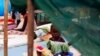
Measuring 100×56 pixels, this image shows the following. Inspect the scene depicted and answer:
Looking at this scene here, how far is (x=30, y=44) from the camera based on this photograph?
1.77 metres

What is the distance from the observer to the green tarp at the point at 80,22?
55.4 inches

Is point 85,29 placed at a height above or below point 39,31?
above

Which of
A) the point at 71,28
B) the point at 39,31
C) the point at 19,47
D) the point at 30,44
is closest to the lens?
the point at 71,28

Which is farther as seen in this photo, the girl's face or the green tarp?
the girl's face

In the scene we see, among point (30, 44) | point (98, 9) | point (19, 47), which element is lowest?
point (19, 47)

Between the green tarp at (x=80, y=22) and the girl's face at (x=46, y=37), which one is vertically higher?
the green tarp at (x=80, y=22)

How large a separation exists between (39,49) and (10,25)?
1.61m

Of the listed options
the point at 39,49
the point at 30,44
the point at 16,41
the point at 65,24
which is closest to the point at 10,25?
the point at 16,41

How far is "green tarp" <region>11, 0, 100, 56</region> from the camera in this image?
1406mm

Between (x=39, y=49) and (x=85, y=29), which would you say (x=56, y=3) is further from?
(x=39, y=49)

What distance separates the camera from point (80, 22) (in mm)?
1467

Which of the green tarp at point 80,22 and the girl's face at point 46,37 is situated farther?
the girl's face at point 46,37

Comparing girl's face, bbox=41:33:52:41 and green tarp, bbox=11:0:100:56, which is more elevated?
green tarp, bbox=11:0:100:56

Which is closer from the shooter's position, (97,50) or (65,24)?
(97,50)
